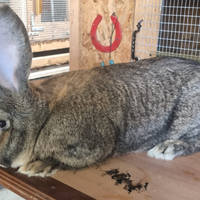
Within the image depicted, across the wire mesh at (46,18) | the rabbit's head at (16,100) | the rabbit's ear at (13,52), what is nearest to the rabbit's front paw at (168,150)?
the rabbit's head at (16,100)

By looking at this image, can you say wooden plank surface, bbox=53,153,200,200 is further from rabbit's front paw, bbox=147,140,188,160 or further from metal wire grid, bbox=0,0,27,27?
metal wire grid, bbox=0,0,27,27

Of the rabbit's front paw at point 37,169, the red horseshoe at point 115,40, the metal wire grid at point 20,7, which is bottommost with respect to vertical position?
the rabbit's front paw at point 37,169

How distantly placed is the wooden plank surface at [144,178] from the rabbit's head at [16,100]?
0.23m

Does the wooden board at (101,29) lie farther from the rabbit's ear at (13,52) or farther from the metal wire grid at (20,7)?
the rabbit's ear at (13,52)

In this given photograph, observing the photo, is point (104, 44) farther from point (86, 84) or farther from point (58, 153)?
point (58, 153)

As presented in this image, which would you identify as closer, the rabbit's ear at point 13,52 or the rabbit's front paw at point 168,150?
the rabbit's ear at point 13,52

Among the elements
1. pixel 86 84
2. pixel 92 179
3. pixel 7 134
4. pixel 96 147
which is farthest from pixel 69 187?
pixel 86 84

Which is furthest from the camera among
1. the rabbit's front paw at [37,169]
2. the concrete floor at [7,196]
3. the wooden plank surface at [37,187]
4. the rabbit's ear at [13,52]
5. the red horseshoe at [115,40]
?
the red horseshoe at [115,40]

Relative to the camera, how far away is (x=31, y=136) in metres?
1.21

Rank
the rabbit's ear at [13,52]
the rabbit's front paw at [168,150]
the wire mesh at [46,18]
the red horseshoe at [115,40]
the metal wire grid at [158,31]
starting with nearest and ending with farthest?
the rabbit's ear at [13,52], the rabbit's front paw at [168,150], the metal wire grid at [158,31], the red horseshoe at [115,40], the wire mesh at [46,18]

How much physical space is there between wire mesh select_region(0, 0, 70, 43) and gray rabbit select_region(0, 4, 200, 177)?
7.49 feet

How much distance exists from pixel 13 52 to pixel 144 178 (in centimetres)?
78

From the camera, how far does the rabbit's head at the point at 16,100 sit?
1059 mm

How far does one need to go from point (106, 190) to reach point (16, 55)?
66cm
